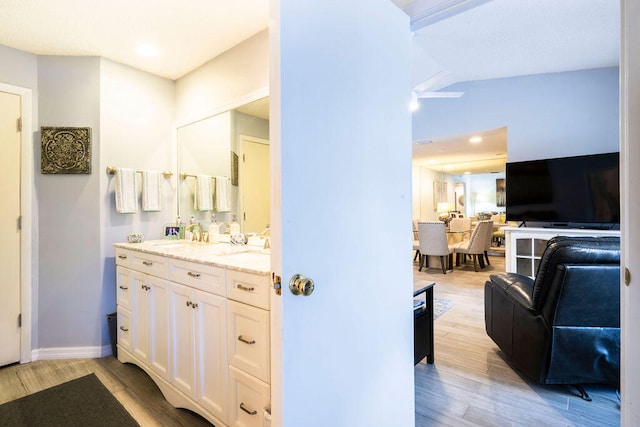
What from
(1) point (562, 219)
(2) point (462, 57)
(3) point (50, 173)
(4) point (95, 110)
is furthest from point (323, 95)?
(1) point (562, 219)

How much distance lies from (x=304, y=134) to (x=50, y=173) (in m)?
2.66

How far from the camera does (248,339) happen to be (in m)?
1.35

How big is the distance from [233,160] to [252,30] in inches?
38.5

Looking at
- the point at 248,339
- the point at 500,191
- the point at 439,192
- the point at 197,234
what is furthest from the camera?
the point at 500,191

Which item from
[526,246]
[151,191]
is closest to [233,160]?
[151,191]

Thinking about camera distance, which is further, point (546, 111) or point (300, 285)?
point (546, 111)

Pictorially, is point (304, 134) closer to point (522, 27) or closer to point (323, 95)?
point (323, 95)

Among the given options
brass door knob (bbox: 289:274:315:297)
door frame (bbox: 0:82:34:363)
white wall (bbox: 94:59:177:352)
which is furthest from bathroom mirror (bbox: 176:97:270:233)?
brass door knob (bbox: 289:274:315:297)

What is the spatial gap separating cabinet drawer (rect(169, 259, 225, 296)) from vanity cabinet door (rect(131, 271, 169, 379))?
0.15 meters

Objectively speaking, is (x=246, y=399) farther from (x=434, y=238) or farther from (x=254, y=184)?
(x=434, y=238)

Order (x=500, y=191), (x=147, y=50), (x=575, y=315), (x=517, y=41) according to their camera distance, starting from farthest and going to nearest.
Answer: (x=500, y=191)
(x=517, y=41)
(x=147, y=50)
(x=575, y=315)

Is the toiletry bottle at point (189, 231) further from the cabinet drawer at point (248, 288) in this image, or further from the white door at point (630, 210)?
the white door at point (630, 210)

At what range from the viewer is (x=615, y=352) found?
67.5 inches

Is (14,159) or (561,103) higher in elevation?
(561,103)
